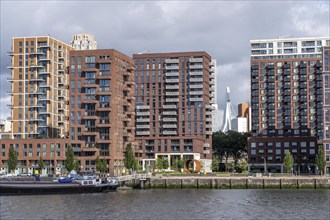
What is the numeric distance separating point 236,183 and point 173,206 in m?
56.5

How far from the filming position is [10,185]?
14650cm

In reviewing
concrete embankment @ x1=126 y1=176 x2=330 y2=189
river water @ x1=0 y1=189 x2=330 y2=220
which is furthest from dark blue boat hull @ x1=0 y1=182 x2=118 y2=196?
concrete embankment @ x1=126 y1=176 x2=330 y2=189

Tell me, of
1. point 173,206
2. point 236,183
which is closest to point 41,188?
point 173,206

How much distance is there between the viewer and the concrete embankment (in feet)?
550

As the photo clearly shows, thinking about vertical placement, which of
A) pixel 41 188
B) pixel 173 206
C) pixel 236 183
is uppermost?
pixel 236 183

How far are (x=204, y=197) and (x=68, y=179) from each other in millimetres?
35922

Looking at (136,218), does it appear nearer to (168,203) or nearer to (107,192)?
(168,203)

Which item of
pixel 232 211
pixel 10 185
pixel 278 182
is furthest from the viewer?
pixel 278 182

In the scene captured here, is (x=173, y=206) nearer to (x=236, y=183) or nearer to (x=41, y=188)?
(x=41, y=188)

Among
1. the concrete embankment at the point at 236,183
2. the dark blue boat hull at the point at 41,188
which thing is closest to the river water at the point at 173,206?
the dark blue boat hull at the point at 41,188

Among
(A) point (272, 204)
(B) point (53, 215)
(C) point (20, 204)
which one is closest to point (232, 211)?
(A) point (272, 204)

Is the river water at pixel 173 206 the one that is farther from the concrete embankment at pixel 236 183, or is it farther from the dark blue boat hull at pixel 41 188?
the concrete embankment at pixel 236 183

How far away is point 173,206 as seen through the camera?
117 meters

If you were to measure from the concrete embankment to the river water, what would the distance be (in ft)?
47.9
